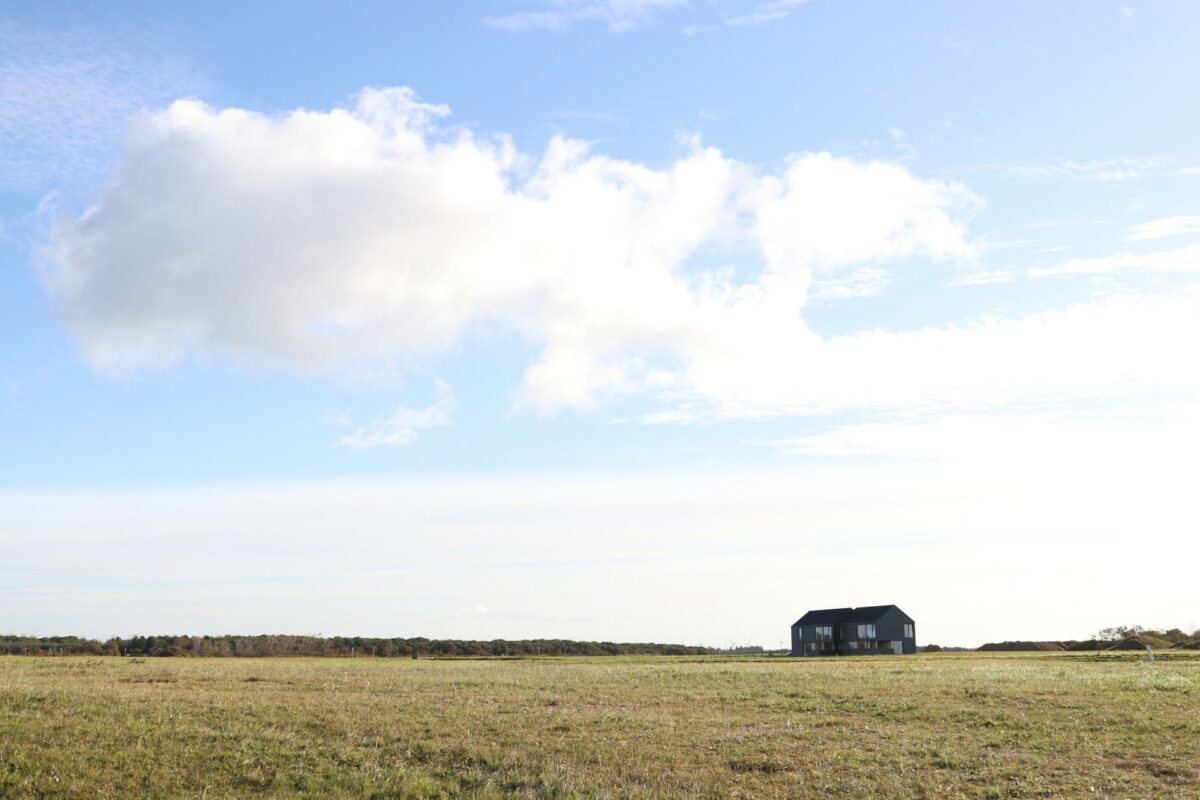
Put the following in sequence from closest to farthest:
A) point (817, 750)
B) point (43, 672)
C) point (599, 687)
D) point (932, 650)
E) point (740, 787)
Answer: point (740, 787) < point (817, 750) < point (599, 687) < point (43, 672) < point (932, 650)

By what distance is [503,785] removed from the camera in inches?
790

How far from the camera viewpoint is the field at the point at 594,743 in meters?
19.7

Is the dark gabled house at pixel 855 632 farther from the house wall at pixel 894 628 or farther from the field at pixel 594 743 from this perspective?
the field at pixel 594 743

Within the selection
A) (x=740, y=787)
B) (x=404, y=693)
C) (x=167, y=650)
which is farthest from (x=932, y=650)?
(x=740, y=787)

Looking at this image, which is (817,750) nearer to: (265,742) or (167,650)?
(265,742)

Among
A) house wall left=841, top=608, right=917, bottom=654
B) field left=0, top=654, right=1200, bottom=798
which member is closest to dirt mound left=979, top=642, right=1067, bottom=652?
house wall left=841, top=608, right=917, bottom=654

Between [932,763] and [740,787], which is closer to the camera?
[740,787]

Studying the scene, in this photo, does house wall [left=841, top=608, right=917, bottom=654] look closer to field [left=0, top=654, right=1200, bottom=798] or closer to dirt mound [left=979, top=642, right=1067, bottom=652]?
dirt mound [left=979, top=642, right=1067, bottom=652]

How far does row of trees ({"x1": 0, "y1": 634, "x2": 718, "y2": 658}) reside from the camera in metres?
120

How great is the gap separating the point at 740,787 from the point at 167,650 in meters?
116

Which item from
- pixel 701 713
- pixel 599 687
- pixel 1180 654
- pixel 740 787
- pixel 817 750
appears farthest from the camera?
pixel 1180 654

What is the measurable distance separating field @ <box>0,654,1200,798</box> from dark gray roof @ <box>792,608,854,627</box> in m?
96.0

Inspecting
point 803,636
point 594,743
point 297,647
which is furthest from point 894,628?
point 594,743

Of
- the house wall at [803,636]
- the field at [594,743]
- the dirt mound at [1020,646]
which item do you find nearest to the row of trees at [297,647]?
the house wall at [803,636]
